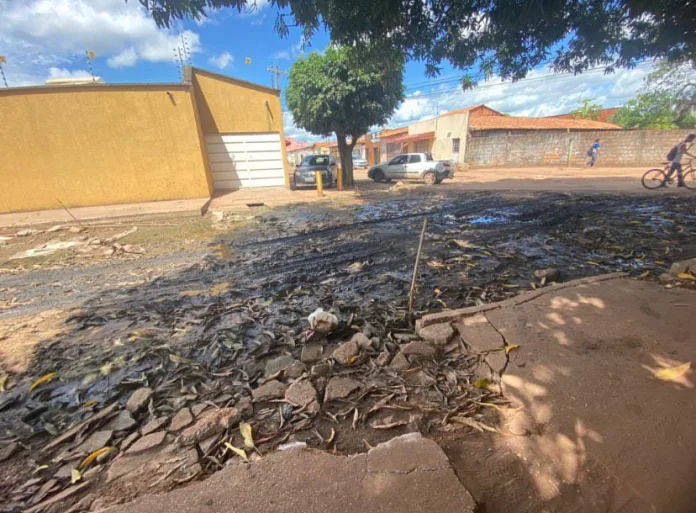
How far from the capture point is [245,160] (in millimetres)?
14766

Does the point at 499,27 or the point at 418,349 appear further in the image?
the point at 499,27

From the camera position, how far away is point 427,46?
478 centimetres

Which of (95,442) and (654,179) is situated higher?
(654,179)

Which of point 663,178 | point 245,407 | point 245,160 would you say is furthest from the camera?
point 245,160

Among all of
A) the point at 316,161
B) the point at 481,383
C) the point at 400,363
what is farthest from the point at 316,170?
the point at 481,383

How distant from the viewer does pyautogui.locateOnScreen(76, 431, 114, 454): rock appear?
190 cm

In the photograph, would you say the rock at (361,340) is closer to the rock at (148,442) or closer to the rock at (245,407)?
the rock at (245,407)

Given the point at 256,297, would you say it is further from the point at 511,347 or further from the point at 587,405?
the point at 587,405

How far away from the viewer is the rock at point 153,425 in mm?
2010

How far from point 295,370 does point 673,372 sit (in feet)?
9.38

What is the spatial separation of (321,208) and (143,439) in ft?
28.4

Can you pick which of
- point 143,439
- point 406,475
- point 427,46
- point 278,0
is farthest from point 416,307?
point 427,46

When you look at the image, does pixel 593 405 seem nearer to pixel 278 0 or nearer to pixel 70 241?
pixel 278 0

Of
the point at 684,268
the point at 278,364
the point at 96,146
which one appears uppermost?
the point at 96,146
